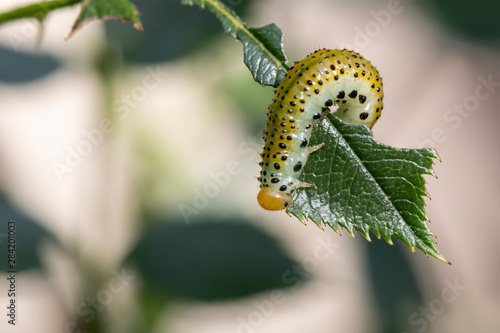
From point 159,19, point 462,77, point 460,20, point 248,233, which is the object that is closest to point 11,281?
point 248,233

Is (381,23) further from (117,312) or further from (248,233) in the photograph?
(117,312)

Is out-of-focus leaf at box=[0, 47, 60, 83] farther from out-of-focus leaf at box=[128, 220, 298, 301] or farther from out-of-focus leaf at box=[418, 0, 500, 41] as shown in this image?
out-of-focus leaf at box=[418, 0, 500, 41]

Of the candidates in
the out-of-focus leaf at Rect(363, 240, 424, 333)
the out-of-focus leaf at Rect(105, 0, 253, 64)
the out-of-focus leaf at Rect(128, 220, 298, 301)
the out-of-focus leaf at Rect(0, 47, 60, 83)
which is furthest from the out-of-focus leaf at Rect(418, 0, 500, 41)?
the out-of-focus leaf at Rect(0, 47, 60, 83)

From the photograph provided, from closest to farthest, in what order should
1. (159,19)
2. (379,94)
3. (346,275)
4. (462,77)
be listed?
(379,94)
(159,19)
(346,275)
(462,77)

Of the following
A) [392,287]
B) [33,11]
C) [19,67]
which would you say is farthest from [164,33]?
[392,287]

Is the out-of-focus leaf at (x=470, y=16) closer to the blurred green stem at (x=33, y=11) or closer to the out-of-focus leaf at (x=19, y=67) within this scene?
the out-of-focus leaf at (x=19, y=67)
